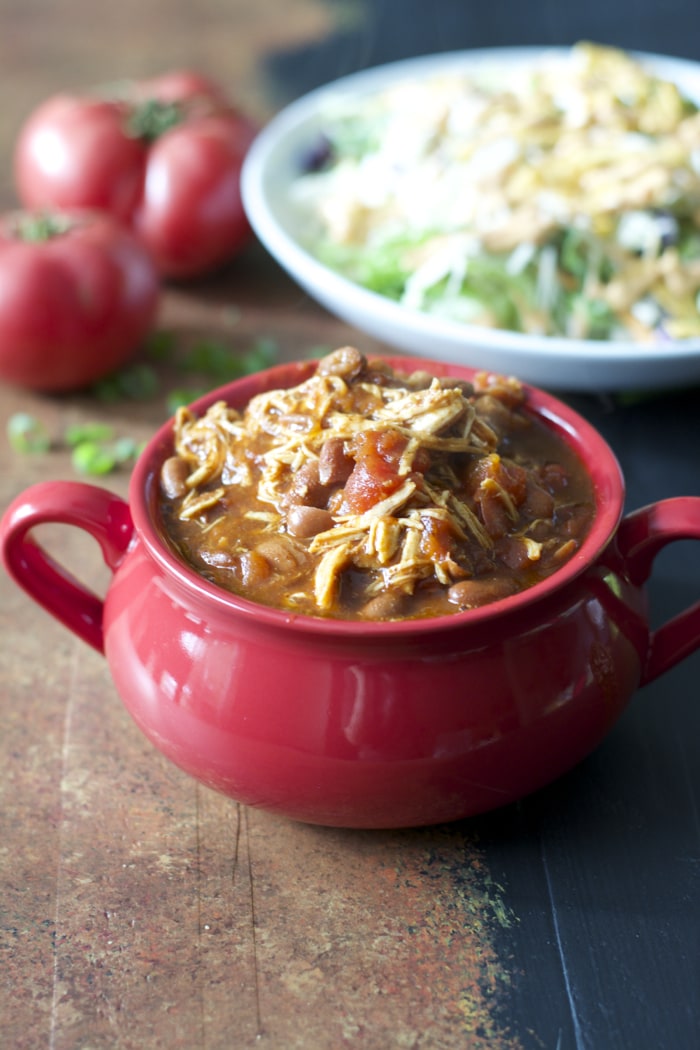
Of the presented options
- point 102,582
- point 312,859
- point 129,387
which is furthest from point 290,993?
point 129,387

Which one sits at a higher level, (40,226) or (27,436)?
(40,226)

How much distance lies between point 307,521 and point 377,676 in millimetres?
263

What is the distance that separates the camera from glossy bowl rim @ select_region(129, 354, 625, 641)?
168cm

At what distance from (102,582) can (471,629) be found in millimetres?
1157

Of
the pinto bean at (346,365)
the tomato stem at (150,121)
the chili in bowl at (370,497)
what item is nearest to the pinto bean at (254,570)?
the chili in bowl at (370,497)

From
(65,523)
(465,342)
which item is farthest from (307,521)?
(465,342)

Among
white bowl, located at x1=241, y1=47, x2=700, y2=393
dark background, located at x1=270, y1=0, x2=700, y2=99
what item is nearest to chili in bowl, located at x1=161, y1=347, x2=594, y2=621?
white bowl, located at x1=241, y1=47, x2=700, y2=393

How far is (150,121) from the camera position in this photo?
396 cm

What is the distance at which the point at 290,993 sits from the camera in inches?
69.6

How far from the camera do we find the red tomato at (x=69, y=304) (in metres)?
3.18

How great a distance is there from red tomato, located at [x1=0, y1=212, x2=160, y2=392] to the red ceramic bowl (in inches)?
51.1

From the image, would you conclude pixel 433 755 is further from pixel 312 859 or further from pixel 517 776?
pixel 312 859

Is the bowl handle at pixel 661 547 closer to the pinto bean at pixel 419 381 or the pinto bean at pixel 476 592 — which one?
the pinto bean at pixel 476 592

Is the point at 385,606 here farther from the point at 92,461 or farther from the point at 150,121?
the point at 150,121
